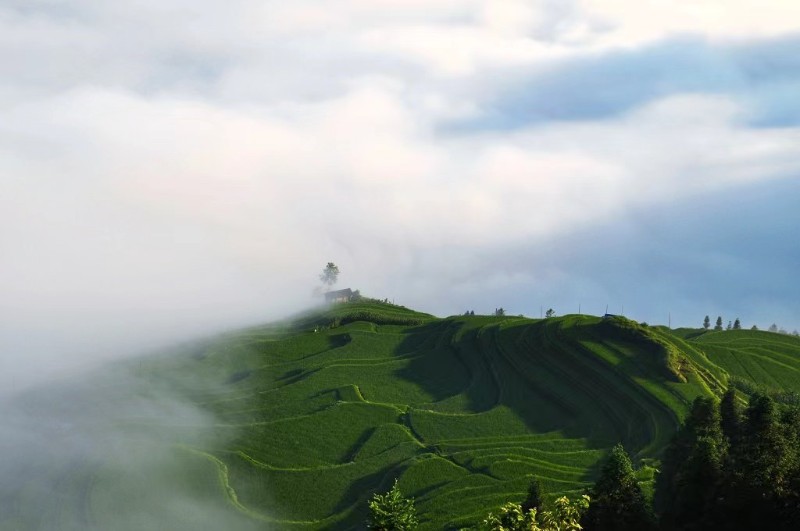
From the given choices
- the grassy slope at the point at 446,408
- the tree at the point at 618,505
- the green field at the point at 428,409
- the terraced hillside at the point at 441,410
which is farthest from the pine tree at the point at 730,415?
the tree at the point at 618,505

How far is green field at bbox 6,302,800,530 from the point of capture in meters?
78.9

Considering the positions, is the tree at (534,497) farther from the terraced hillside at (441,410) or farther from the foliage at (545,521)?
the terraced hillside at (441,410)

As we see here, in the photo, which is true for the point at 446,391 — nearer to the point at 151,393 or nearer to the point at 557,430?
the point at 557,430

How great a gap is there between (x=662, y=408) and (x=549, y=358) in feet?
60.4

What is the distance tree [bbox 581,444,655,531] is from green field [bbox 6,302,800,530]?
17.9 m

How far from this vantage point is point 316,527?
2965 inches

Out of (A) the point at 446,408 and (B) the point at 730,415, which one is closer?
(B) the point at 730,415

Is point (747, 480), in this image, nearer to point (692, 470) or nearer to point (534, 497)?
point (692, 470)

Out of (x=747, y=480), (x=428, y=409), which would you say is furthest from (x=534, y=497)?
(x=428, y=409)

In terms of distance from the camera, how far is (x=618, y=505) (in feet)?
174

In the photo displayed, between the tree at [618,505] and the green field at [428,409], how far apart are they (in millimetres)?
17918

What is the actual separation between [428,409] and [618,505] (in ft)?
147

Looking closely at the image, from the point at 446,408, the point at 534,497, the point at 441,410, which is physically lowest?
the point at 534,497

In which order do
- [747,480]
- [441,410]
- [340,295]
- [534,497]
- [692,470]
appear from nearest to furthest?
[747,480] < [534,497] < [692,470] < [441,410] < [340,295]
